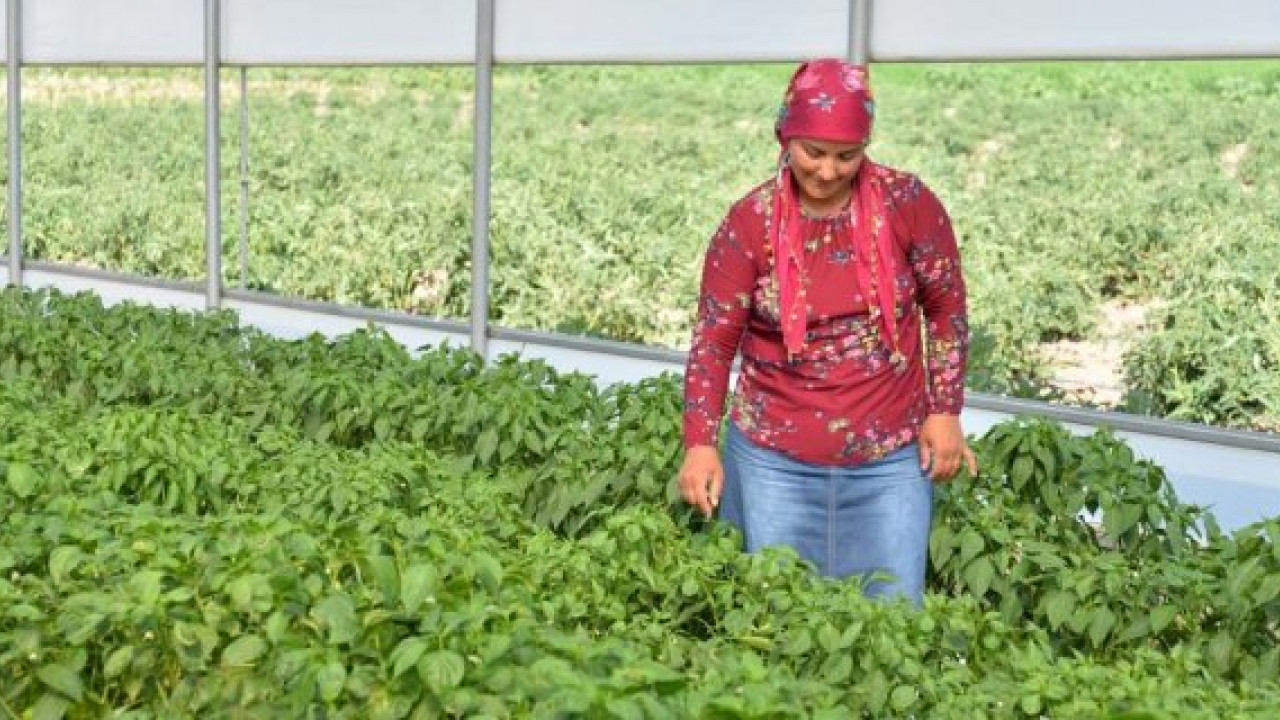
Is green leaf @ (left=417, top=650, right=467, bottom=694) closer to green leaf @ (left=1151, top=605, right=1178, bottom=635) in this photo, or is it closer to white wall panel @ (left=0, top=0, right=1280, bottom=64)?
green leaf @ (left=1151, top=605, right=1178, bottom=635)

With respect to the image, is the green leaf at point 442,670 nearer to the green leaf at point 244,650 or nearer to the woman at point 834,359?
the green leaf at point 244,650

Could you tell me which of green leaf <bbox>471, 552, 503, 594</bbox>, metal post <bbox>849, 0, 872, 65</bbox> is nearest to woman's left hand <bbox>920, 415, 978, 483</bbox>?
green leaf <bbox>471, 552, 503, 594</bbox>

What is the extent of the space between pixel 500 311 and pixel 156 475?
8.92 m

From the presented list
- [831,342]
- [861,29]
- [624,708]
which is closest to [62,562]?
[624,708]

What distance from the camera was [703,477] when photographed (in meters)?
3.97

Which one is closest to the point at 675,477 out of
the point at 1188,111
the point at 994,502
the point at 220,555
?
the point at 994,502

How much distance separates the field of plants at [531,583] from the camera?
2.79 meters

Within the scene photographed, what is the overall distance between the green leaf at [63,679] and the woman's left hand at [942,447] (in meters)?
1.76

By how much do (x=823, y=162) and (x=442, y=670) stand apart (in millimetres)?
1409

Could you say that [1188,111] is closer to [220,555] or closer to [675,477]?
[675,477]

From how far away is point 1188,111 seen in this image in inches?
918

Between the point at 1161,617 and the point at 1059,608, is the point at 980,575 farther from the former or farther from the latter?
the point at 1161,617

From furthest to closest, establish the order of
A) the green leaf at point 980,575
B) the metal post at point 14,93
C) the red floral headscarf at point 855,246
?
1. the metal post at point 14,93
2. the green leaf at point 980,575
3. the red floral headscarf at point 855,246

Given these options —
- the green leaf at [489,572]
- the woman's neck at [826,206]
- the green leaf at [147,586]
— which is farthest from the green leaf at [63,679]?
the woman's neck at [826,206]
